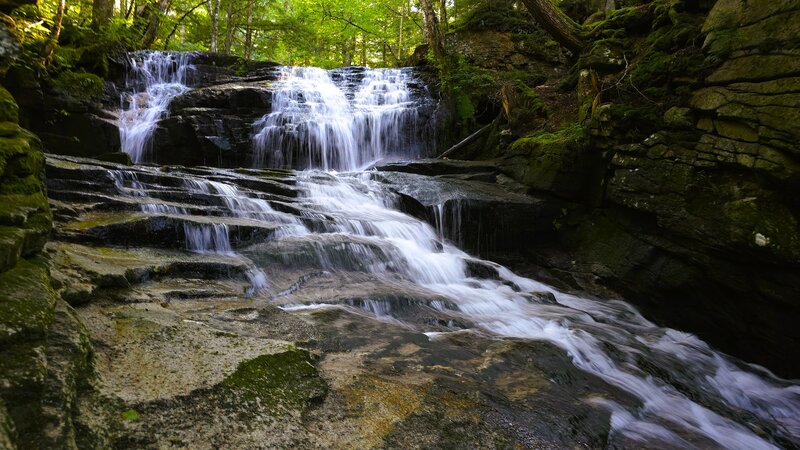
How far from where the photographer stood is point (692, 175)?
20.4 feet

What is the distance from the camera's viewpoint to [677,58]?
22.4 feet

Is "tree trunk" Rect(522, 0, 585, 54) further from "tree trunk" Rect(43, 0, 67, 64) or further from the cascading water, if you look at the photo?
"tree trunk" Rect(43, 0, 67, 64)

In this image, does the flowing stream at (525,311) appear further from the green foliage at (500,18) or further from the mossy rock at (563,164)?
the green foliage at (500,18)

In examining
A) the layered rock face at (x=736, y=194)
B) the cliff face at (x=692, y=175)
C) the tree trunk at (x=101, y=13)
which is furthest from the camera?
the tree trunk at (x=101, y=13)

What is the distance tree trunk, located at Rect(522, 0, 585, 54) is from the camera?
32.9 ft

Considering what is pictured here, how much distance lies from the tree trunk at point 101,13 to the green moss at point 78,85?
1.81 meters

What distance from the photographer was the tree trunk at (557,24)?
10.0 m

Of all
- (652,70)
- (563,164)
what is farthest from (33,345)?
(652,70)

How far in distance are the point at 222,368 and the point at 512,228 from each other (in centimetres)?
684

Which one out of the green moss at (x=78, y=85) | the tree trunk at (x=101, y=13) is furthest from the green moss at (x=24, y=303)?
the tree trunk at (x=101, y=13)

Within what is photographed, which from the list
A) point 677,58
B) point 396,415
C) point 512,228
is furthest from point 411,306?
point 677,58

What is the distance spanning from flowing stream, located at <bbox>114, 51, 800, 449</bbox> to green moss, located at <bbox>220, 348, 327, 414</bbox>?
4.70 feet

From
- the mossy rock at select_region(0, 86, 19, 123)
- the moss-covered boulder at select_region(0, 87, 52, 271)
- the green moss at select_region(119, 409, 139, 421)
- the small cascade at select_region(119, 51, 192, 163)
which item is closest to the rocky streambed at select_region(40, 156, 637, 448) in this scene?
the green moss at select_region(119, 409, 139, 421)

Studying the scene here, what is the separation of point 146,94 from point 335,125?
5484mm
